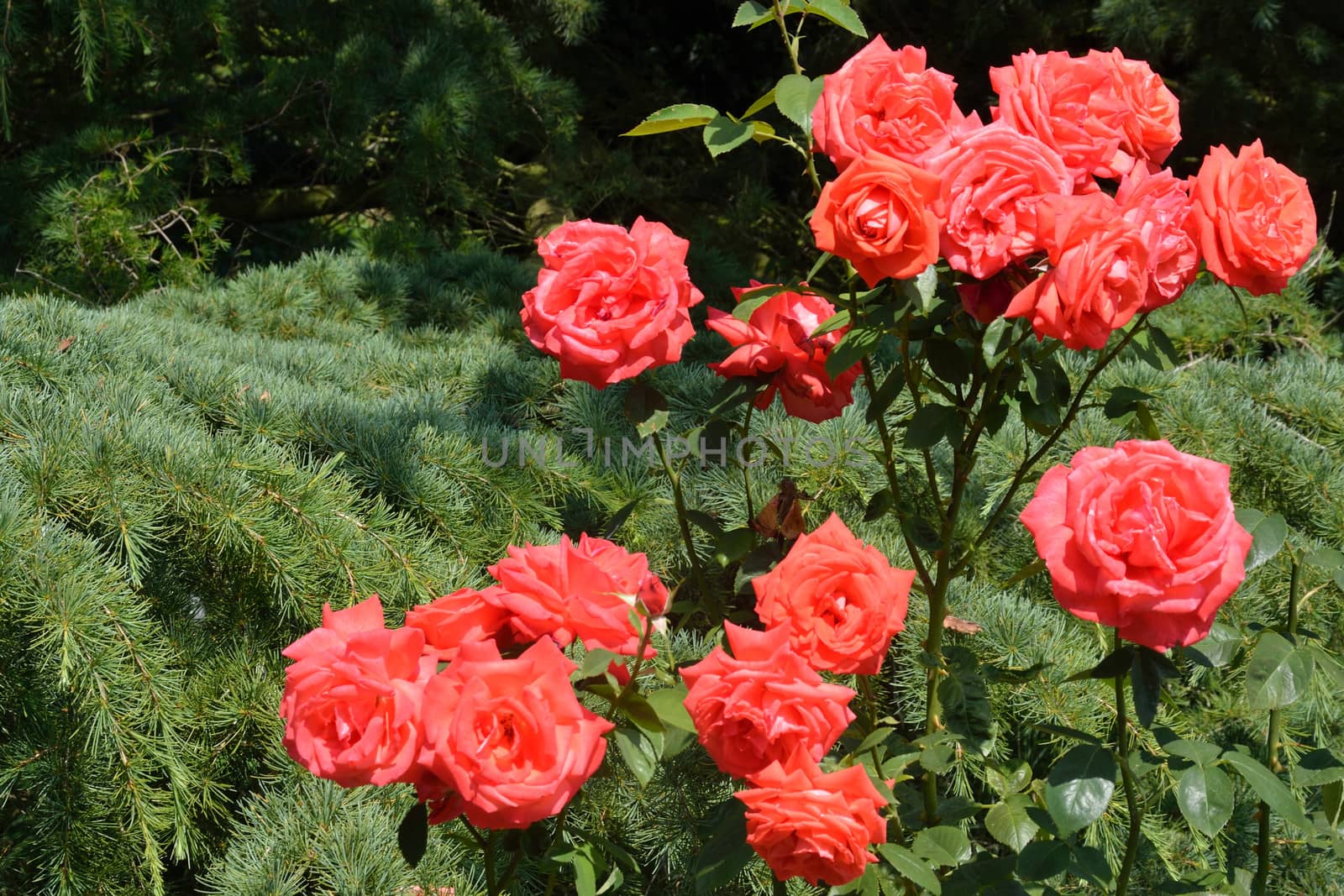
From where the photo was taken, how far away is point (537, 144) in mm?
3816

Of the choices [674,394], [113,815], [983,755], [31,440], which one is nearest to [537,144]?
[674,394]

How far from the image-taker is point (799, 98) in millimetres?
753

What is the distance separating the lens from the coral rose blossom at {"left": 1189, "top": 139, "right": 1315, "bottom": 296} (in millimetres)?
695

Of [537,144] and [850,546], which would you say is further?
[537,144]

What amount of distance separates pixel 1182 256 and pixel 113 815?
3.73 ft

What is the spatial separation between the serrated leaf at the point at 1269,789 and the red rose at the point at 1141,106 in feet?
1.41

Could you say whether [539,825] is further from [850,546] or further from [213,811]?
[213,811]

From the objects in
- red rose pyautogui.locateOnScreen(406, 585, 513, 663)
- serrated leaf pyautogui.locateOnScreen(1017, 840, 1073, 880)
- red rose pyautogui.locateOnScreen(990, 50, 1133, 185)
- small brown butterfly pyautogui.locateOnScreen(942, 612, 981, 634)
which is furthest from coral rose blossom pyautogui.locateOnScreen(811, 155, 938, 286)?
small brown butterfly pyautogui.locateOnScreen(942, 612, 981, 634)

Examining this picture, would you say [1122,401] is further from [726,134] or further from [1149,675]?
[726,134]

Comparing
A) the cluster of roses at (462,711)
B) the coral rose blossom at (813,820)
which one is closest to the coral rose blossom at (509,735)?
the cluster of roses at (462,711)

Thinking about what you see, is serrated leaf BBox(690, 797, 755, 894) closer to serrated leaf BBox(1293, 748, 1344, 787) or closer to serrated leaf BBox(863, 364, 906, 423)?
serrated leaf BBox(863, 364, 906, 423)

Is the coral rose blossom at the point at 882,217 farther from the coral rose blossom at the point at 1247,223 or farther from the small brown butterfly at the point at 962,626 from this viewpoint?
the small brown butterfly at the point at 962,626

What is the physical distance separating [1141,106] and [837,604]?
43 cm

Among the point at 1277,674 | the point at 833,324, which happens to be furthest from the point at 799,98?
the point at 1277,674
